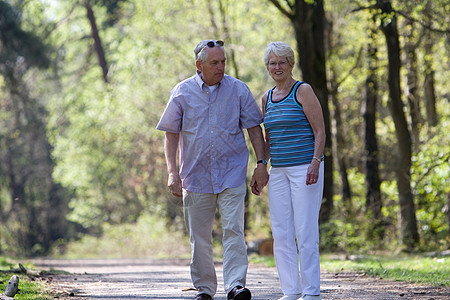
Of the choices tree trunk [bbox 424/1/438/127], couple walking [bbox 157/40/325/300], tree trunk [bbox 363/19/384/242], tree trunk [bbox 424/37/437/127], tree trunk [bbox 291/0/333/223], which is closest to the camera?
couple walking [bbox 157/40/325/300]

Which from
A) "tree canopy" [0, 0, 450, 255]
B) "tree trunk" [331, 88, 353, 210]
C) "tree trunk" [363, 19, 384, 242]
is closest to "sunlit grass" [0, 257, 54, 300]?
"tree canopy" [0, 0, 450, 255]

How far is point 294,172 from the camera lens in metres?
6.50

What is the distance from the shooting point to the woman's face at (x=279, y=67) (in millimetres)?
6504

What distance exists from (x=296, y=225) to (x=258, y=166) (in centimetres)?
65

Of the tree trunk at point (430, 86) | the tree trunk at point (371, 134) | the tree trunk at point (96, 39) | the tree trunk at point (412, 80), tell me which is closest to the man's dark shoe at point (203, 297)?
the tree trunk at point (371, 134)

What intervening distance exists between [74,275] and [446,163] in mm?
7925

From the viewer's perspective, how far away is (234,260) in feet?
22.1

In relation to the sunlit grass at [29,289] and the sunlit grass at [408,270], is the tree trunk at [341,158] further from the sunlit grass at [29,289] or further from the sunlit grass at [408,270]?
the sunlit grass at [29,289]

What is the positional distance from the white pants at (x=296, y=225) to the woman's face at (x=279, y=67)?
2.55 feet

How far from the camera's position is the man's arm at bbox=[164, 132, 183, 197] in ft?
22.2

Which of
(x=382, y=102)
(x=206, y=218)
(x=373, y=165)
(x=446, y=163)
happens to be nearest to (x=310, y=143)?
(x=206, y=218)

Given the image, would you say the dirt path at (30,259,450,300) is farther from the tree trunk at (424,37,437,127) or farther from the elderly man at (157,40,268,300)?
the tree trunk at (424,37,437,127)

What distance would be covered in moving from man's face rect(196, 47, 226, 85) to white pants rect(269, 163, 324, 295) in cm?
96

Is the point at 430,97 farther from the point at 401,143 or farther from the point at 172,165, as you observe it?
the point at 172,165
